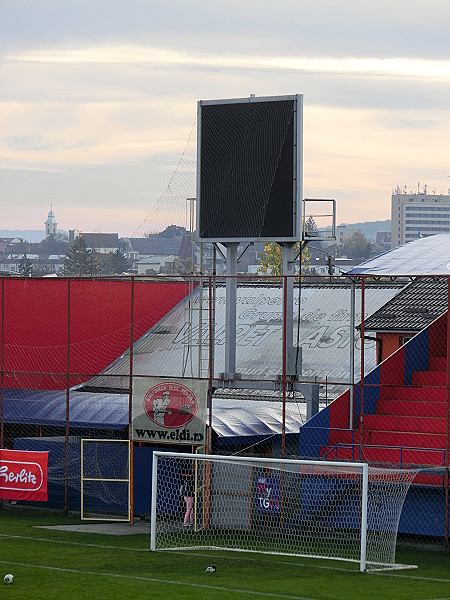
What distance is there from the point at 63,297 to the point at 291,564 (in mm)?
16415

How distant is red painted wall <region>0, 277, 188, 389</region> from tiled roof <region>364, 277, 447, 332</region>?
7.33m

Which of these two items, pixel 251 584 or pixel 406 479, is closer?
pixel 251 584

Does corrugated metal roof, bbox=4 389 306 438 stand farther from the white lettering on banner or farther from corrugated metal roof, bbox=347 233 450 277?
corrugated metal roof, bbox=347 233 450 277

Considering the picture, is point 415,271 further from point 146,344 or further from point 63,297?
point 63,297

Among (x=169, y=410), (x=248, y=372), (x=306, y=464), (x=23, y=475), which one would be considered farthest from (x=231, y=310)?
(x=248, y=372)

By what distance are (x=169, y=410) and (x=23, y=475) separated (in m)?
3.98

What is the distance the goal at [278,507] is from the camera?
1933 cm

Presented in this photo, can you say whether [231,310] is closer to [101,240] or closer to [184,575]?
[184,575]

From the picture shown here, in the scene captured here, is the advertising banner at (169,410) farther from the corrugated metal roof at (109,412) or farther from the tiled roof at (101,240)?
the tiled roof at (101,240)

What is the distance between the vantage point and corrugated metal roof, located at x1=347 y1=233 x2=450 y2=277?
850 inches

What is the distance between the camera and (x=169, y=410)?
74.5 feet

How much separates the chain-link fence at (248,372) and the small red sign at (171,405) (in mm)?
104

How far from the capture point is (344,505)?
2092 cm

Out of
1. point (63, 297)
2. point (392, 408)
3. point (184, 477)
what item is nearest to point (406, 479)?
point (392, 408)
